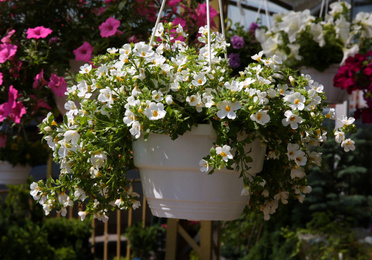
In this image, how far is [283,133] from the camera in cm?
94

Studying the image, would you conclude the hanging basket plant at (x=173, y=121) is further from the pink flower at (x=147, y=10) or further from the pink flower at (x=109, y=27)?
the pink flower at (x=147, y=10)

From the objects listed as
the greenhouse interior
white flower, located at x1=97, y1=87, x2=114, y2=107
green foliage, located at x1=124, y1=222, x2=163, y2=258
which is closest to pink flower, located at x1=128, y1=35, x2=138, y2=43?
the greenhouse interior

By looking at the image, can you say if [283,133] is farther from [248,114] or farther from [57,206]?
[57,206]

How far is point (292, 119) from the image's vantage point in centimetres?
90

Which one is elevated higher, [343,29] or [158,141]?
[343,29]

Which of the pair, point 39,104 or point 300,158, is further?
point 39,104

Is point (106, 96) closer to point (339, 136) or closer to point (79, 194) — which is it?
point (79, 194)

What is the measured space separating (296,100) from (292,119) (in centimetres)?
3

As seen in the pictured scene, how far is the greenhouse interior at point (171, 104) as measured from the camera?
90cm

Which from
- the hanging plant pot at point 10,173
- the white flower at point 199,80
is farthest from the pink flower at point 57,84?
the hanging plant pot at point 10,173

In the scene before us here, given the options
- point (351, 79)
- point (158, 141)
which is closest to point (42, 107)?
point (158, 141)

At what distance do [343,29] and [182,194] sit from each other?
1219 millimetres

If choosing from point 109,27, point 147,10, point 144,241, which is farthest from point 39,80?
point 144,241

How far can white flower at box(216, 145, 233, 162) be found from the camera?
0.85 metres
